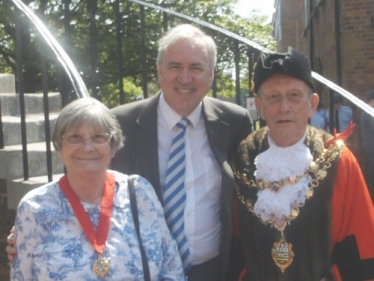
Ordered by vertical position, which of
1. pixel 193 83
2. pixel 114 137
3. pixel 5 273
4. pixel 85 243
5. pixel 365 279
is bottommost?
pixel 5 273

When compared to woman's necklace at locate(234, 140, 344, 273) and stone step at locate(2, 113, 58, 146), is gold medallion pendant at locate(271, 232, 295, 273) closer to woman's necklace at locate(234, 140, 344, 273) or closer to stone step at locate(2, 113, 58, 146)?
woman's necklace at locate(234, 140, 344, 273)

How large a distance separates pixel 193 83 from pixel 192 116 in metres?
0.17

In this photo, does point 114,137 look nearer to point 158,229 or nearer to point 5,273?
point 158,229

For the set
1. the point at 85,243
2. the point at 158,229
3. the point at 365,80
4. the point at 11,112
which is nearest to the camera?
the point at 85,243

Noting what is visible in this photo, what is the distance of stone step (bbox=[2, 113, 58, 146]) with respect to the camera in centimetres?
480

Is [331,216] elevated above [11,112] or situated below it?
below

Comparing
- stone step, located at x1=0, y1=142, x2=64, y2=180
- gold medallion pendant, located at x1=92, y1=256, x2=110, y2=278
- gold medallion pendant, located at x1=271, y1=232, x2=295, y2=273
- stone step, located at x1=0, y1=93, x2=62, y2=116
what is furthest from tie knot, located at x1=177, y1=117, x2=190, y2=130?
stone step, located at x1=0, y1=93, x2=62, y2=116

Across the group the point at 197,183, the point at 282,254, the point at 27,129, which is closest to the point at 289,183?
the point at 282,254

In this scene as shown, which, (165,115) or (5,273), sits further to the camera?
(5,273)

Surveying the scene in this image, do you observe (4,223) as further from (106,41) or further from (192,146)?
(106,41)

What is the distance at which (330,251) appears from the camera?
274 centimetres

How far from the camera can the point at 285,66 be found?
2744mm

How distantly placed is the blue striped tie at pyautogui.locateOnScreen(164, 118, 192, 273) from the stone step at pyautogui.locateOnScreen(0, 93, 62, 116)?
275 cm

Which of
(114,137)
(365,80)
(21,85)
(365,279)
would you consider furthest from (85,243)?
(365,80)
